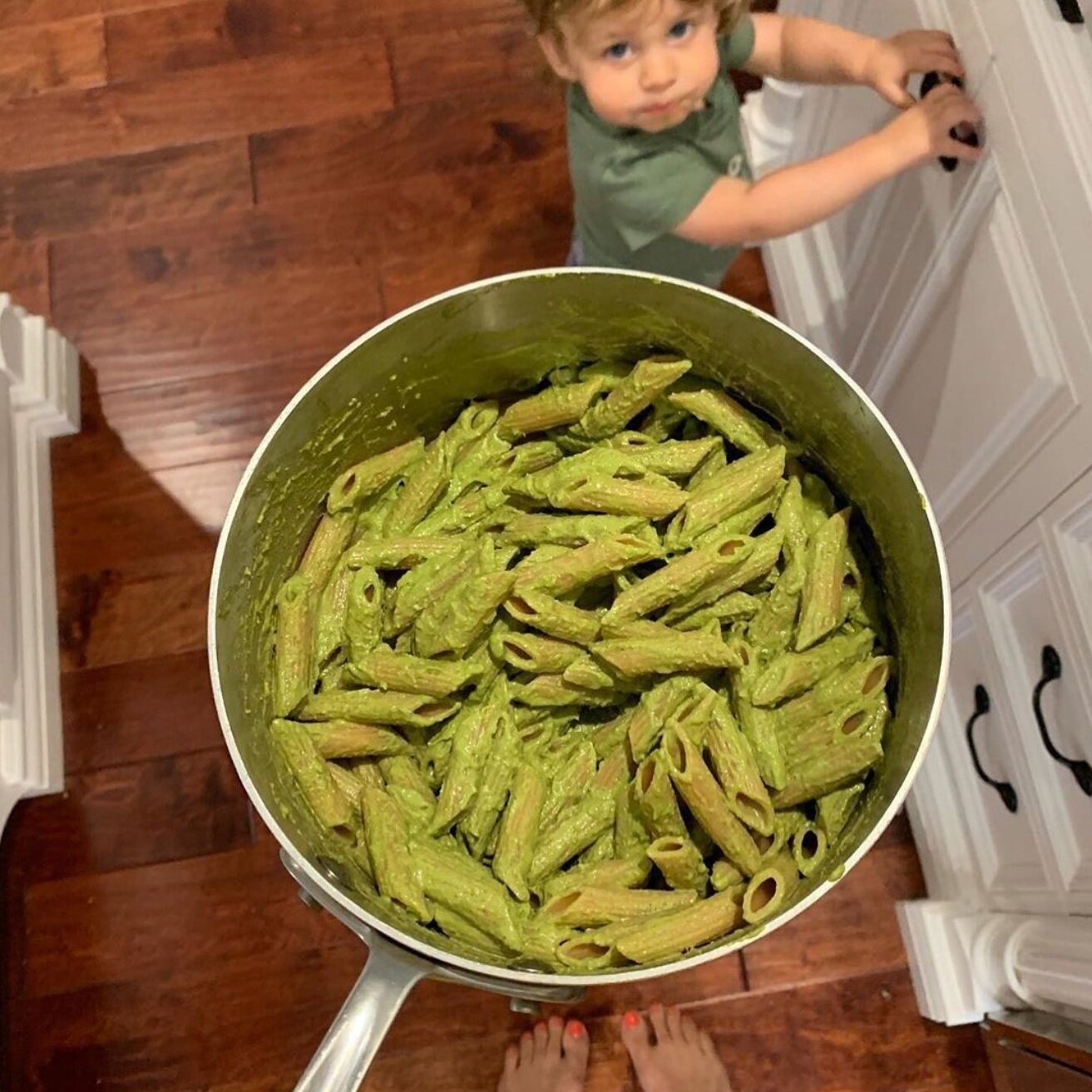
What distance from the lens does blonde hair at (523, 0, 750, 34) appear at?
70 centimetres

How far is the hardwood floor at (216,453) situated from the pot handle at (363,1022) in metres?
0.55

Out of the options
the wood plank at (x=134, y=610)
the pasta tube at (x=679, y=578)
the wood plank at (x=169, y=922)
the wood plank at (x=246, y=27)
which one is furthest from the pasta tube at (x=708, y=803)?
the wood plank at (x=246, y=27)

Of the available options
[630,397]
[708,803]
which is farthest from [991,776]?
[630,397]

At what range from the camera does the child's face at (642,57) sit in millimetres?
724

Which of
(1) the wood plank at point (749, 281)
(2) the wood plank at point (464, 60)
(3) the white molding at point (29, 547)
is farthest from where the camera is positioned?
(2) the wood plank at point (464, 60)

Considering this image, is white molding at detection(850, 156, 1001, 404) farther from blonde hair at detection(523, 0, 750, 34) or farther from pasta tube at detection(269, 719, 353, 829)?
pasta tube at detection(269, 719, 353, 829)

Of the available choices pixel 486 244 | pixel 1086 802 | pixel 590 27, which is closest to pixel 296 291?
pixel 486 244

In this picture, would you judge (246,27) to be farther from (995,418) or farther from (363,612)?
(995,418)

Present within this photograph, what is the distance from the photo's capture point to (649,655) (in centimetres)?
84

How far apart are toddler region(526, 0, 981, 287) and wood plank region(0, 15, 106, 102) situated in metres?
0.97

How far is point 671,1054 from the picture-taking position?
116 centimetres

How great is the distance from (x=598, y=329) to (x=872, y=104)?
324mm

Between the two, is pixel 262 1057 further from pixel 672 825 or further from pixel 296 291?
pixel 296 291

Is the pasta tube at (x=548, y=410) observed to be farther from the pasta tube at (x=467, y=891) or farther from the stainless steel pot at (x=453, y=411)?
the pasta tube at (x=467, y=891)
